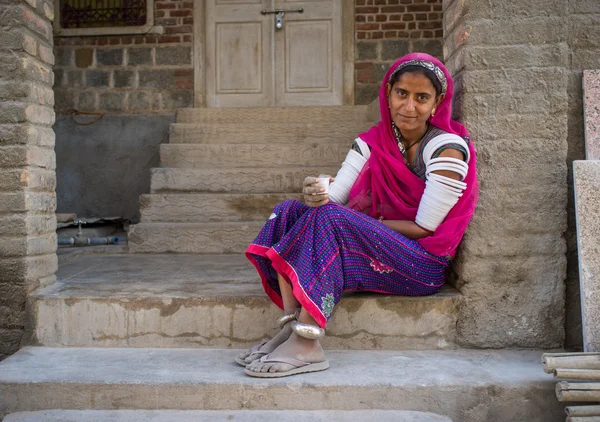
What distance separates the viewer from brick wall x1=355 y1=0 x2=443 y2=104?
5.98m

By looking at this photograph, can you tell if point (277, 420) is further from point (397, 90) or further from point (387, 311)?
point (397, 90)

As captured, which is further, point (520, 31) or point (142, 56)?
point (142, 56)

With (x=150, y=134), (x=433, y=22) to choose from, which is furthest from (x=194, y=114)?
(x=433, y=22)

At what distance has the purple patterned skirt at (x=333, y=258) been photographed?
2.45 metres

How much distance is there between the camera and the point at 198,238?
442 centimetres

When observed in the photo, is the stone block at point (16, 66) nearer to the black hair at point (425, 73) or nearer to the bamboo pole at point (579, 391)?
the black hair at point (425, 73)

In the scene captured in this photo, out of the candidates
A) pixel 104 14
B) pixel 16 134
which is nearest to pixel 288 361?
pixel 16 134

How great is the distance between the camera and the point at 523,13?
270 cm

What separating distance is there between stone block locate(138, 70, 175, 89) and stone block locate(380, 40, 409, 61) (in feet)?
7.43

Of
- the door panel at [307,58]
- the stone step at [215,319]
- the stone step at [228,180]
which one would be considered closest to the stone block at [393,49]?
the door panel at [307,58]

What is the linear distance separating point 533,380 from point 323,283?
0.95m

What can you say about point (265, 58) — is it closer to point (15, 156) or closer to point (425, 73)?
point (15, 156)

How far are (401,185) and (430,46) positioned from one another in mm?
3696

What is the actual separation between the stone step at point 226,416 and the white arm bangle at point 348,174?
41.1 inches
